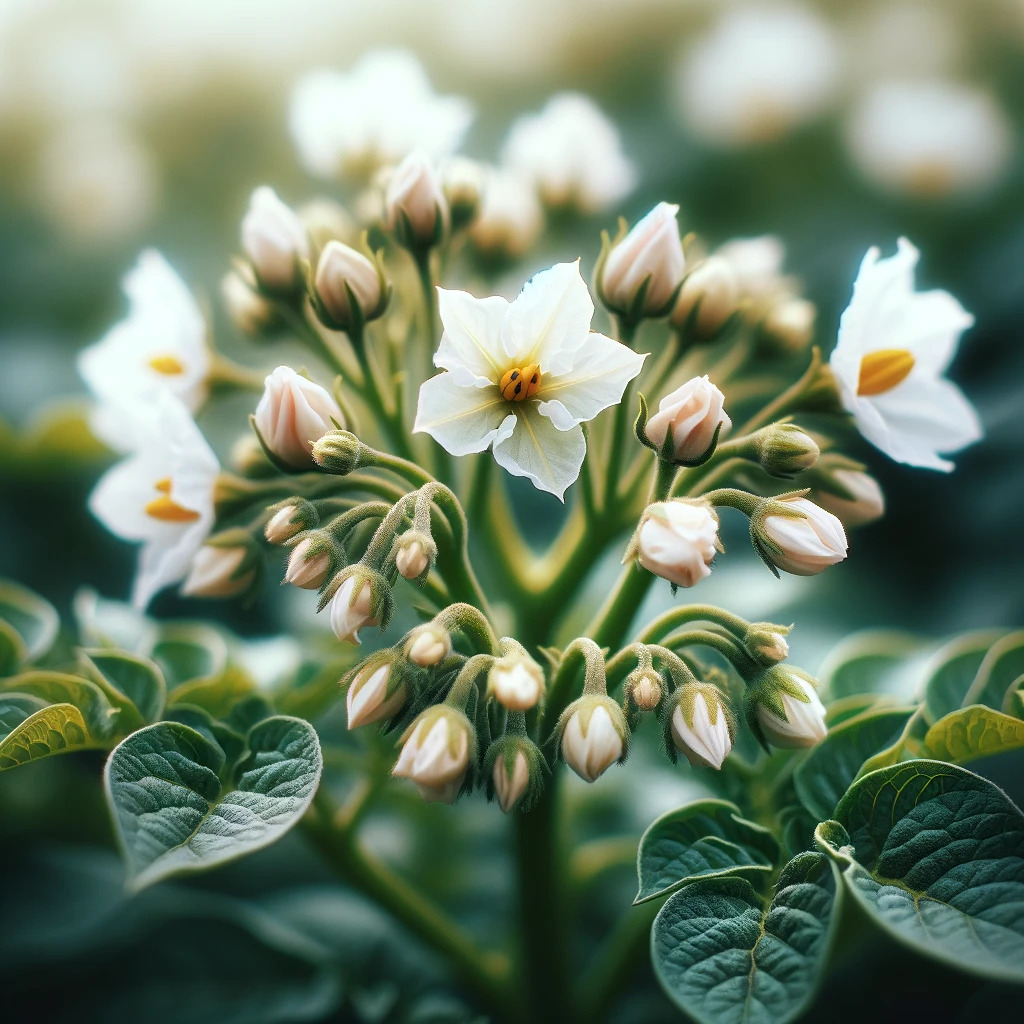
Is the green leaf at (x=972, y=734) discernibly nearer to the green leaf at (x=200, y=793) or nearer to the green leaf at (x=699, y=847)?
the green leaf at (x=699, y=847)

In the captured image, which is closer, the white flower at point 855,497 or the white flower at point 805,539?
the white flower at point 805,539

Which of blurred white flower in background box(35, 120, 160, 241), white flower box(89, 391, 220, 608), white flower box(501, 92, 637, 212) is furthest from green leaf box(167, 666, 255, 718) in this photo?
blurred white flower in background box(35, 120, 160, 241)

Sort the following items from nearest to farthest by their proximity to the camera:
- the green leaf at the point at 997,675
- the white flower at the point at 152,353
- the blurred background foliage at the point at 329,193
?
the green leaf at the point at 997,675 < the white flower at the point at 152,353 < the blurred background foliage at the point at 329,193

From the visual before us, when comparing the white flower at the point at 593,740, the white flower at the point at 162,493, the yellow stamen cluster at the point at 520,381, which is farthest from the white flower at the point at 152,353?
the white flower at the point at 593,740

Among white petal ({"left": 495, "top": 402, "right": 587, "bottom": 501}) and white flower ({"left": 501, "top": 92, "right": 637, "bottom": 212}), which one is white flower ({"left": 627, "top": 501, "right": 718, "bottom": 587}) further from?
white flower ({"left": 501, "top": 92, "right": 637, "bottom": 212})

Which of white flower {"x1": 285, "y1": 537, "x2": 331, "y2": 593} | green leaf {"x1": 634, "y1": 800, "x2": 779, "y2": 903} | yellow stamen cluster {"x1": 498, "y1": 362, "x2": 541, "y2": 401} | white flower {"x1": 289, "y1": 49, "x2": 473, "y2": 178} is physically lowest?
green leaf {"x1": 634, "y1": 800, "x2": 779, "y2": 903}

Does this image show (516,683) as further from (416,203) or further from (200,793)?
(416,203)
